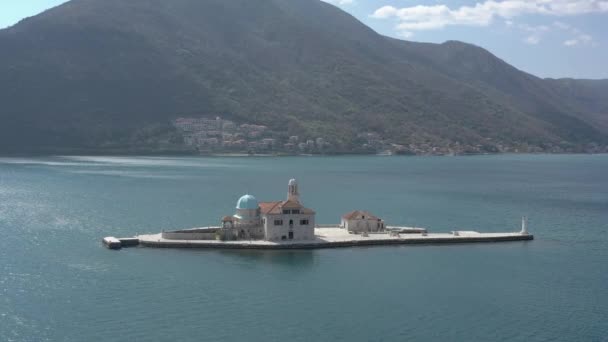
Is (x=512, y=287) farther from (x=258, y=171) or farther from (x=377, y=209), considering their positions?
(x=258, y=171)

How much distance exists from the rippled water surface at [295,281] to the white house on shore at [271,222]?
302 cm

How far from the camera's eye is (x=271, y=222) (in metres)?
61.3

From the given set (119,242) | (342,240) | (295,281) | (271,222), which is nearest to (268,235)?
(271,222)

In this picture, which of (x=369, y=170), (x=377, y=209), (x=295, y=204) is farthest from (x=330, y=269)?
(x=369, y=170)

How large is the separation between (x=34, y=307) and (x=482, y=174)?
447ft

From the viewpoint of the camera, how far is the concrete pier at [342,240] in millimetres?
60094

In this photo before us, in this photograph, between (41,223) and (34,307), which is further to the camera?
(41,223)

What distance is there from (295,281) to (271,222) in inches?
442

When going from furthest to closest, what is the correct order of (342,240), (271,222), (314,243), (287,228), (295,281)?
(342,240) → (287,228) → (271,222) → (314,243) → (295,281)

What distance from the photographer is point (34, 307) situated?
43438 mm

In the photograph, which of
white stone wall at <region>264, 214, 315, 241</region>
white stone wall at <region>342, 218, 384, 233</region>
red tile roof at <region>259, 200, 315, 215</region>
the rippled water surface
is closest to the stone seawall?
the rippled water surface

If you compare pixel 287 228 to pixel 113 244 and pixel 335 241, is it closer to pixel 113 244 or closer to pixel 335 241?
pixel 335 241

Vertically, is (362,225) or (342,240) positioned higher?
(362,225)

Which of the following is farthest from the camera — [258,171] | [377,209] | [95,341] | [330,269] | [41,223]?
[258,171]
